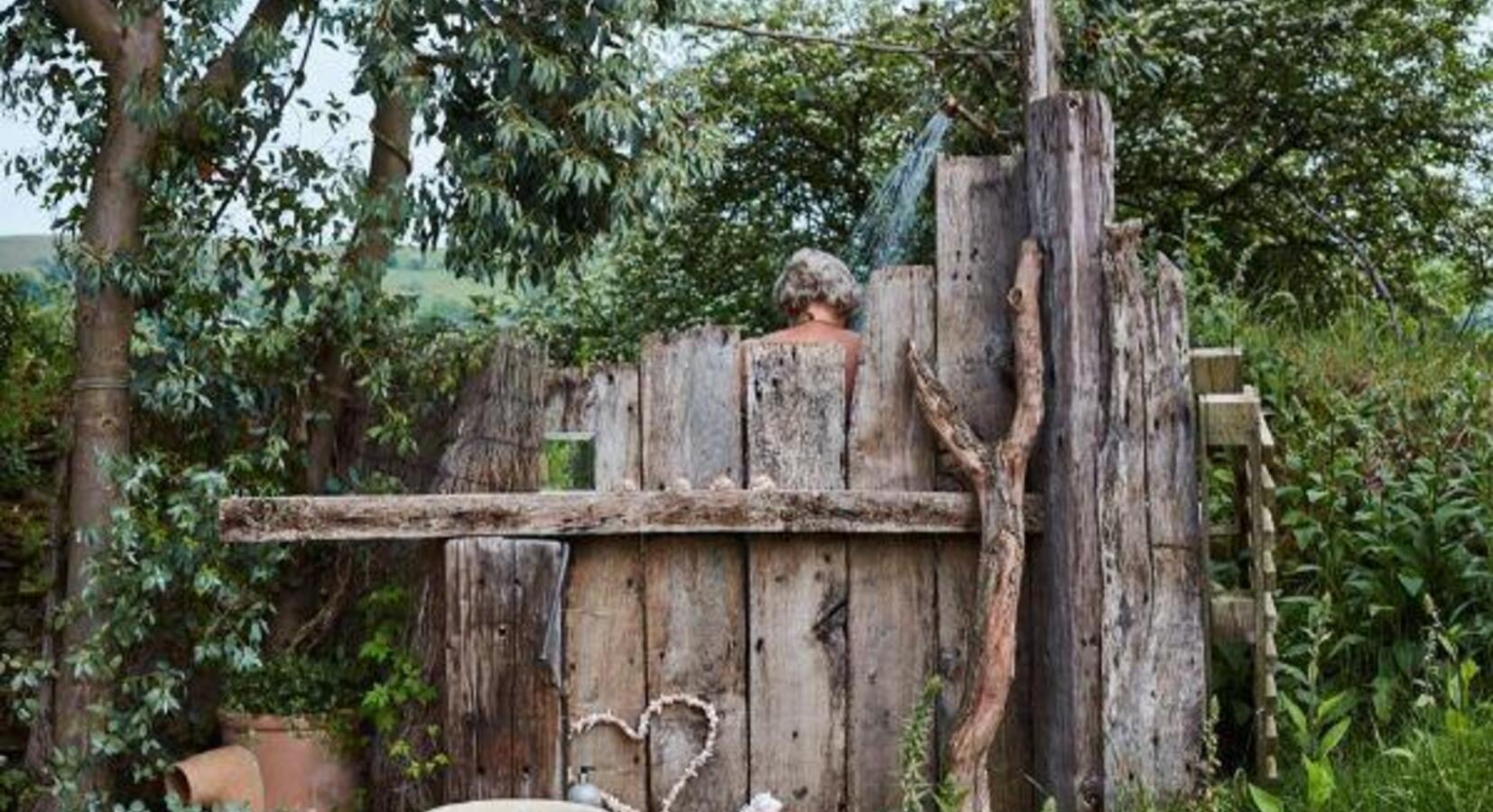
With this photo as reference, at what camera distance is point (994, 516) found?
458 cm

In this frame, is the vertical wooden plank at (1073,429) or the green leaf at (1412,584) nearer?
the vertical wooden plank at (1073,429)

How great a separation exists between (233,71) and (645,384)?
1.59m

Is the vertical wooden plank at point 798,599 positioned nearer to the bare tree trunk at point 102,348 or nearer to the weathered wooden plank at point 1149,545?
the weathered wooden plank at point 1149,545

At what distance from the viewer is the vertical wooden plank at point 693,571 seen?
15.5ft

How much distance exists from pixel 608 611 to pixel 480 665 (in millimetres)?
363

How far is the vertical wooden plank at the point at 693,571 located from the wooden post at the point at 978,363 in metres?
0.54

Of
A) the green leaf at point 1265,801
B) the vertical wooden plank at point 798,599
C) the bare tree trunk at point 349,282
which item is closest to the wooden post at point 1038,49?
the vertical wooden plank at point 798,599

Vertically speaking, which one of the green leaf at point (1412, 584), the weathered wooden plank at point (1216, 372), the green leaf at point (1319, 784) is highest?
the weathered wooden plank at point (1216, 372)

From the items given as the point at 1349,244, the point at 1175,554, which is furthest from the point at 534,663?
the point at 1349,244

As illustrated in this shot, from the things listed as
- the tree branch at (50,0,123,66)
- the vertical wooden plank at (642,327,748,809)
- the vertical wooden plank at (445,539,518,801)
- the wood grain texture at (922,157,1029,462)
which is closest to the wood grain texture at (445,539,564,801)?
the vertical wooden plank at (445,539,518,801)

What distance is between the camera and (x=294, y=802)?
487 centimetres

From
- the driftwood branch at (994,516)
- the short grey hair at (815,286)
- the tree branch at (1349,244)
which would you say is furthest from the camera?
the tree branch at (1349,244)

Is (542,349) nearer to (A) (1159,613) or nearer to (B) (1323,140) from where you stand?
(A) (1159,613)

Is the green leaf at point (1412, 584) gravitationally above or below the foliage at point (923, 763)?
above
